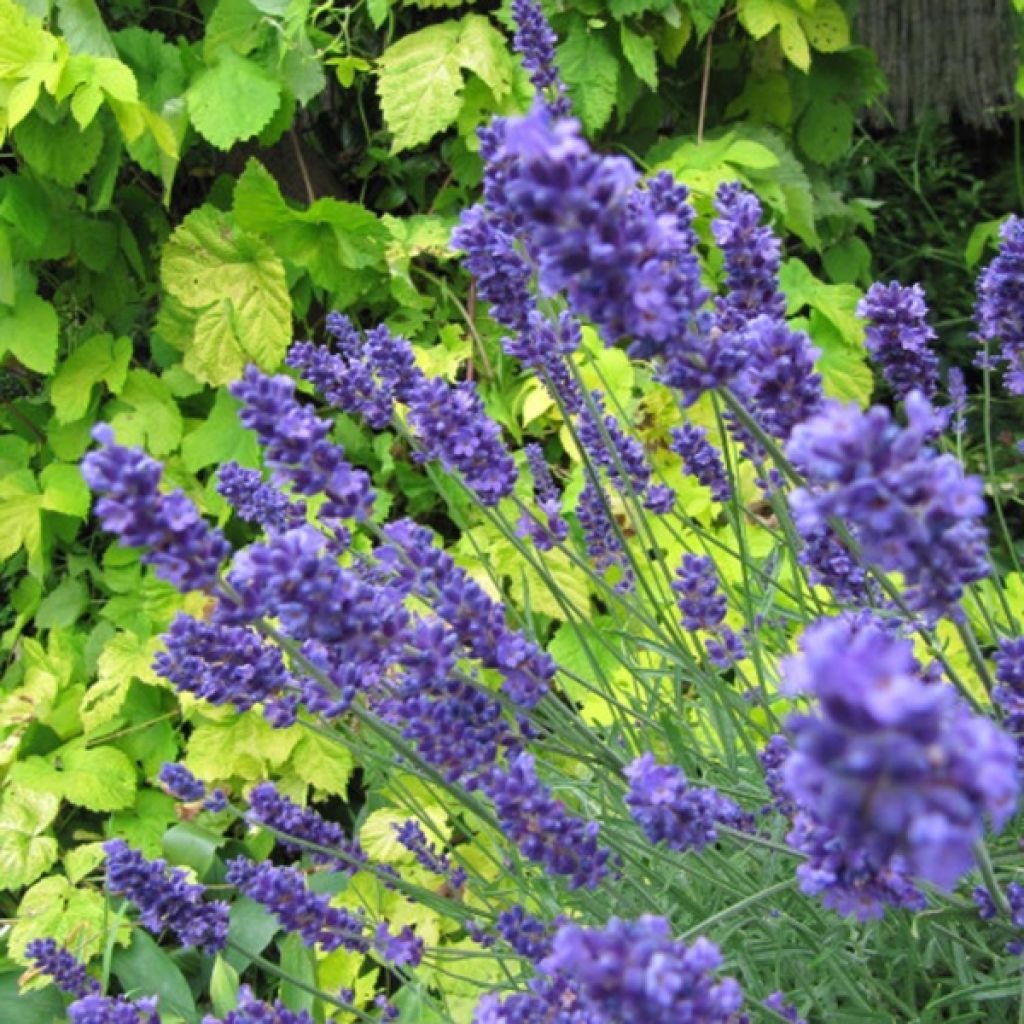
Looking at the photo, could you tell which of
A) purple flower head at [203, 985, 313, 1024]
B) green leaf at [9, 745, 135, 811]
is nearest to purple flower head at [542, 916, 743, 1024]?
purple flower head at [203, 985, 313, 1024]

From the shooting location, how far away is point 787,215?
2828 millimetres

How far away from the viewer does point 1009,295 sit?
4.47ft

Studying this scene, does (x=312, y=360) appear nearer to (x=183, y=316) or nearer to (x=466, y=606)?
(x=466, y=606)

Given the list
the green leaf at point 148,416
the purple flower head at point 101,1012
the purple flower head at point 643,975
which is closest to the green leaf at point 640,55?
the green leaf at point 148,416

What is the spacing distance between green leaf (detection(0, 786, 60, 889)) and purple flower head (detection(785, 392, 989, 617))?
2135mm

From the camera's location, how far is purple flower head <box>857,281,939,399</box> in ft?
4.57

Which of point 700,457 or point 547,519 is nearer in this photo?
point 700,457

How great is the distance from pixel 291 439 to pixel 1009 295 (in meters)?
0.82

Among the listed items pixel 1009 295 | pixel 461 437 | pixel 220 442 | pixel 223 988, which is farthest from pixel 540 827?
pixel 220 442

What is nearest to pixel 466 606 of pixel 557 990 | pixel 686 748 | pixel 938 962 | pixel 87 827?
pixel 557 990

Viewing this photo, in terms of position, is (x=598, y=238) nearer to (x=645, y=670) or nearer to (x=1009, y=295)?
(x=1009, y=295)

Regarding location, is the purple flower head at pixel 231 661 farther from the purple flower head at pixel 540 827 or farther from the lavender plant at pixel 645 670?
the purple flower head at pixel 540 827

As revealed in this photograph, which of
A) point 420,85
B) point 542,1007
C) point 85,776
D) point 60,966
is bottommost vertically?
point 85,776

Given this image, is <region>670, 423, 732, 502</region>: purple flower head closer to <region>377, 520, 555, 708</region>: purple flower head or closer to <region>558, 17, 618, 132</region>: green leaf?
<region>377, 520, 555, 708</region>: purple flower head
